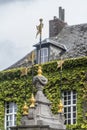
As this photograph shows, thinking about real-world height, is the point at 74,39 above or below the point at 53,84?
above

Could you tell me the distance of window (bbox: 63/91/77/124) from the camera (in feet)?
112

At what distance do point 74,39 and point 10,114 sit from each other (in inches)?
280

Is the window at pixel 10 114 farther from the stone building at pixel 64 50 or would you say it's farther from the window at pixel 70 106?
the window at pixel 70 106

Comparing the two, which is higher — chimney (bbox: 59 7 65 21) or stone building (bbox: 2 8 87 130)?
chimney (bbox: 59 7 65 21)

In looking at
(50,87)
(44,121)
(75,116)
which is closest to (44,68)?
(50,87)

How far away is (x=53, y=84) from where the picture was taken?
115 feet

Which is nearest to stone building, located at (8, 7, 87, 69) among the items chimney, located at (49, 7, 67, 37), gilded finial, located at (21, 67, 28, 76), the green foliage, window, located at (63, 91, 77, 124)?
chimney, located at (49, 7, 67, 37)

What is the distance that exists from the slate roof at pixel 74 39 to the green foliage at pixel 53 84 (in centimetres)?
127

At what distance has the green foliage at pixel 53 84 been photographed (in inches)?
1323

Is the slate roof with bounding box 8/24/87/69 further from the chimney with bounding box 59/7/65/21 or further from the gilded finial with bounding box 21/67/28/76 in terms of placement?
the gilded finial with bounding box 21/67/28/76

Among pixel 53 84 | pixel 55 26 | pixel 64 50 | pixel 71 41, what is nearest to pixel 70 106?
pixel 53 84

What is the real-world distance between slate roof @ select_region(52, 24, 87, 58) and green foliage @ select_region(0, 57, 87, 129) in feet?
4.15

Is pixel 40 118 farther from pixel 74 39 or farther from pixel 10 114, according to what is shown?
pixel 74 39

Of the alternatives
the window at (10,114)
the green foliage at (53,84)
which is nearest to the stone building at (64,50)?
the window at (10,114)
